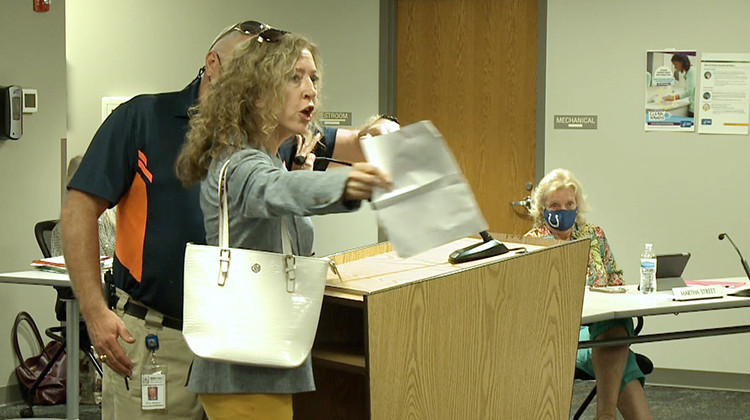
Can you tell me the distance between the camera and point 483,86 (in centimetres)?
671

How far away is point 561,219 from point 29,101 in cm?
310

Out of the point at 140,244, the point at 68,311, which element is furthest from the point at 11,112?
the point at 140,244

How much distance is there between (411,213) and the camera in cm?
179

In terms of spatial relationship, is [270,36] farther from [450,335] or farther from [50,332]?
[50,332]

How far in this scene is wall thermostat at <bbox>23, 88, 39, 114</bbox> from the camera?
581 centimetres

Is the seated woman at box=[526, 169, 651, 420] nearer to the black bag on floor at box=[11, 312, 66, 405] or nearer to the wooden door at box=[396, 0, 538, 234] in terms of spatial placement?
the wooden door at box=[396, 0, 538, 234]

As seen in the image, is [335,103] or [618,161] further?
[335,103]

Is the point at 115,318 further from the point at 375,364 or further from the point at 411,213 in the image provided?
the point at 411,213

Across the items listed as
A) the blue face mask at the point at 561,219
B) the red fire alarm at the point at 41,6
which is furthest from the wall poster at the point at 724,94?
the red fire alarm at the point at 41,6

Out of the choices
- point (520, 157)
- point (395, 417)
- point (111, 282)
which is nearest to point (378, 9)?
point (520, 157)

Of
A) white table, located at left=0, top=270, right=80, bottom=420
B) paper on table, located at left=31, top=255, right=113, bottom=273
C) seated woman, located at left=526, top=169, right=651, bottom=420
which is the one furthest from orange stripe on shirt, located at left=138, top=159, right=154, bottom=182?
seated woman, located at left=526, top=169, right=651, bottom=420

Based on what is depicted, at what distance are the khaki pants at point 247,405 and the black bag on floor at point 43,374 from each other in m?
3.78

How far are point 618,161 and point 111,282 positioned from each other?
429cm

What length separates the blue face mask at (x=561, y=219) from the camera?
4855 mm
